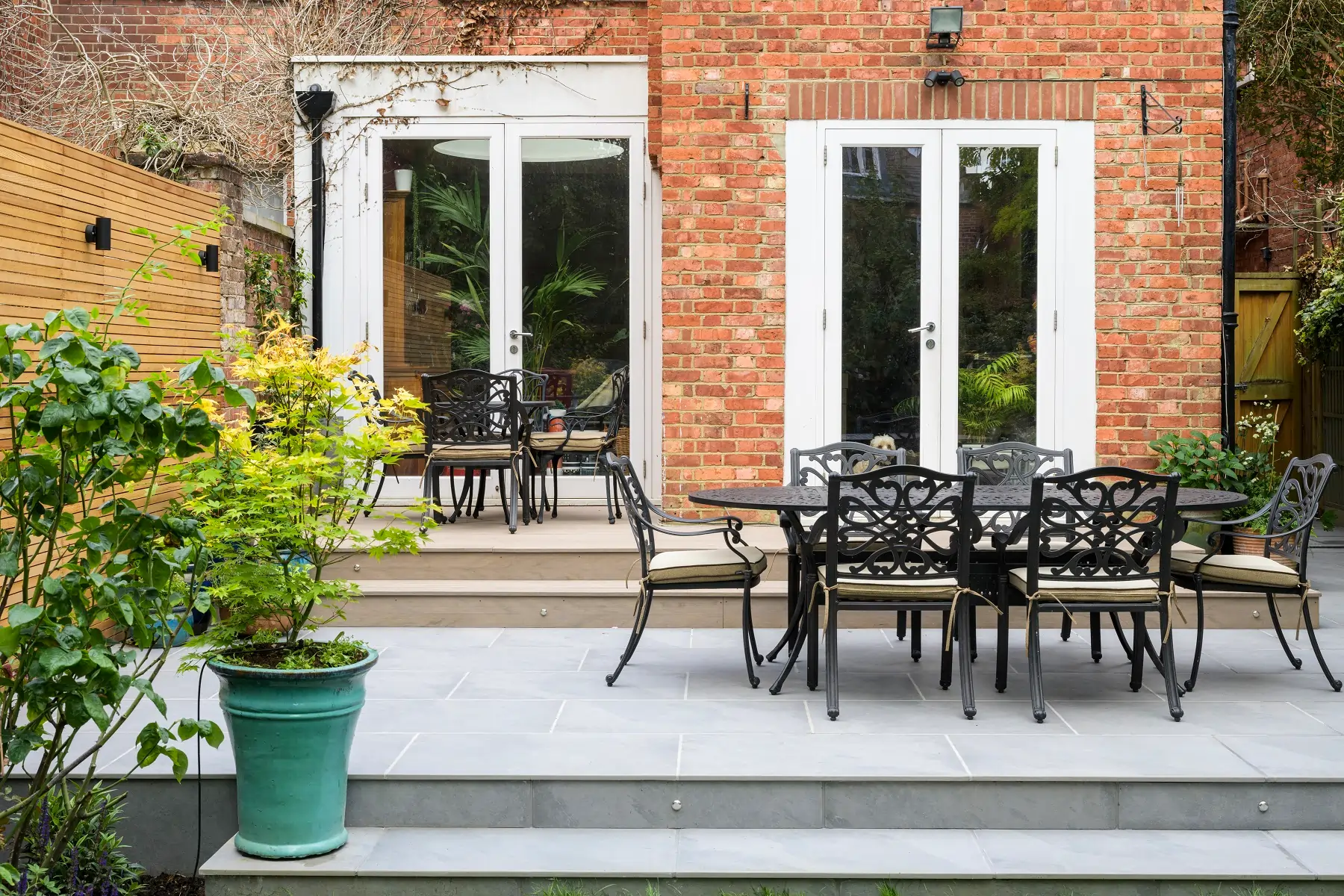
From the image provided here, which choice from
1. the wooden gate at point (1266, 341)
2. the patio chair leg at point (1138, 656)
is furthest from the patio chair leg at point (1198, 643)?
the wooden gate at point (1266, 341)

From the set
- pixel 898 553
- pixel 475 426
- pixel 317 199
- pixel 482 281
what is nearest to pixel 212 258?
pixel 475 426

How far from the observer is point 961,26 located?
23.2 feet

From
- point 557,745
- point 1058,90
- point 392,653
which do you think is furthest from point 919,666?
point 1058,90

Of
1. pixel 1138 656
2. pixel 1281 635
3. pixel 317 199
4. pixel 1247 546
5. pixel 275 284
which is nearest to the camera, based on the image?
pixel 1138 656

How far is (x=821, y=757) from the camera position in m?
3.86

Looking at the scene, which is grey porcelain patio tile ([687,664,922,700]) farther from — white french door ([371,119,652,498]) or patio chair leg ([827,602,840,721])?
white french door ([371,119,652,498])

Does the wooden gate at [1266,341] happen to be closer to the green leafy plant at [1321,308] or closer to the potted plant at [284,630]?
the green leafy plant at [1321,308]

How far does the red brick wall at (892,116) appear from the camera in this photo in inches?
281

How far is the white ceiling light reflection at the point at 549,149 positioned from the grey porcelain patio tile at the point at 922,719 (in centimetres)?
469

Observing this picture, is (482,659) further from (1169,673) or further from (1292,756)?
(1292,756)

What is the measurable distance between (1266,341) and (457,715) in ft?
27.5

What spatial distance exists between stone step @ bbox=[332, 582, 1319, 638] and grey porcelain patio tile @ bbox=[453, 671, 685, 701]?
2.98ft

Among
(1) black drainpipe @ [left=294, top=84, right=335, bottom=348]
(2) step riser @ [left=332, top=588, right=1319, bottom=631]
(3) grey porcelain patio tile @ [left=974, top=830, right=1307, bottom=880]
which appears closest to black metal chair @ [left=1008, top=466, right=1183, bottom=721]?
(3) grey porcelain patio tile @ [left=974, top=830, right=1307, bottom=880]

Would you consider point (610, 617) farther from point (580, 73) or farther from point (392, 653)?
point (580, 73)
